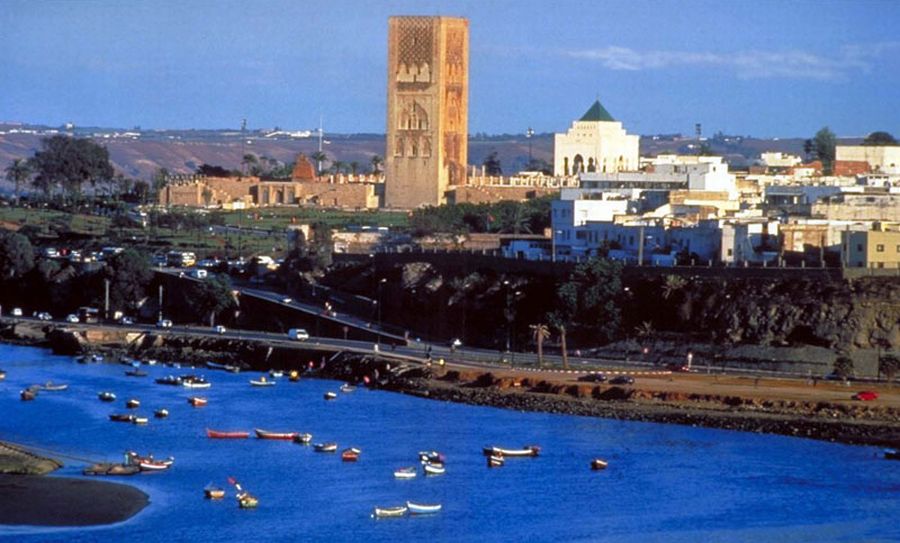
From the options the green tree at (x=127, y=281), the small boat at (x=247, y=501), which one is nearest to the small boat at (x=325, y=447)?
the small boat at (x=247, y=501)

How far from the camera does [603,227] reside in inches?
3113

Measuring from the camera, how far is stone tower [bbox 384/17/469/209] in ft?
Answer: 353

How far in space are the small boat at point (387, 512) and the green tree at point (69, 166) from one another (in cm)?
7637

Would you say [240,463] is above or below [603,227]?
below

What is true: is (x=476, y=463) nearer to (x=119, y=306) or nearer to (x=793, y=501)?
(x=793, y=501)

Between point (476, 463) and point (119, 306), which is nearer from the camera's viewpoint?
point (476, 463)

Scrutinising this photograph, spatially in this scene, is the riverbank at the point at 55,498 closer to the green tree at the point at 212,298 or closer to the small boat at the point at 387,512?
the small boat at the point at 387,512

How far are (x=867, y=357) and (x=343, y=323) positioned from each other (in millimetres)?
18145

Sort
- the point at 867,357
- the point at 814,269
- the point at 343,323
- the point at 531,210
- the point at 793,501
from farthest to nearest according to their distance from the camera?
the point at 531,210 < the point at 343,323 < the point at 814,269 < the point at 867,357 < the point at 793,501

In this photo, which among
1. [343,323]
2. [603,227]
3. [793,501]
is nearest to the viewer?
[793,501]

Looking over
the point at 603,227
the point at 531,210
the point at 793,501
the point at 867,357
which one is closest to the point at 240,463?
the point at 793,501

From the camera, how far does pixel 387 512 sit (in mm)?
45781

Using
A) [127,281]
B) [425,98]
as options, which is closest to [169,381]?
[127,281]

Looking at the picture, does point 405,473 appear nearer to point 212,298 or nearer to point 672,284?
point 672,284
